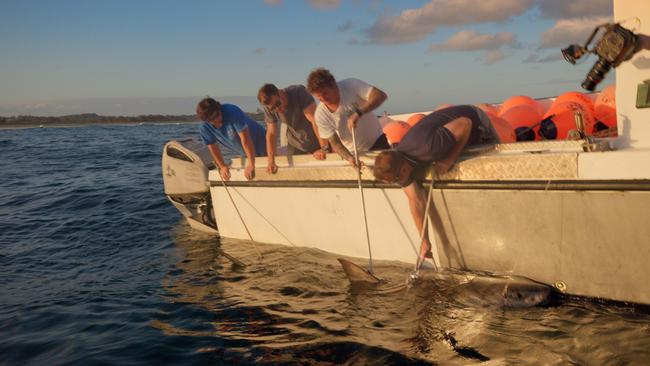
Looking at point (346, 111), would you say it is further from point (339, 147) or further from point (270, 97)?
point (270, 97)

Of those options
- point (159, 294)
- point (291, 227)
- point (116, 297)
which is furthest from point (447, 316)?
point (116, 297)

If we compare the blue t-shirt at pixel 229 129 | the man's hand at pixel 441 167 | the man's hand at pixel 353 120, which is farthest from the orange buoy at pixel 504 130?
the blue t-shirt at pixel 229 129

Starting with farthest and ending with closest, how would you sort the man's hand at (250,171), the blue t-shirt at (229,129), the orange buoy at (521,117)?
the blue t-shirt at (229,129) → the man's hand at (250,171) → the orange buoy at (521,117)

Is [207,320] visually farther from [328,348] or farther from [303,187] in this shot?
[303,187]

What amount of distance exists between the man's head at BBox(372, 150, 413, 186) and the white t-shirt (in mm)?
824

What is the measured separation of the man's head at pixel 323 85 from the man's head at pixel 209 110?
1.95 metres

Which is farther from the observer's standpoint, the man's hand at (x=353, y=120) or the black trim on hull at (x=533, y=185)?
the man's hand at (x=353, y=120)

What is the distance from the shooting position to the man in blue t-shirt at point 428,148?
177 inches

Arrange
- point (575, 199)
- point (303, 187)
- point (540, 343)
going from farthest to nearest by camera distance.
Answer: point (303, 187)
point (575, 199)
point (540, 343)

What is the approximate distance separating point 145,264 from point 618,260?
17.7 feet

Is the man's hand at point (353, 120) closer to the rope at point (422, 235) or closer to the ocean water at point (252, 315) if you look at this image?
the rope at point (422, 235)

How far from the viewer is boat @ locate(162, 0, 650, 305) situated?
368 cm

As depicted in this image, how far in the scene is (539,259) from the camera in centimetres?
420

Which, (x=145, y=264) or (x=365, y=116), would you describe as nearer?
(x=365, y=116)
